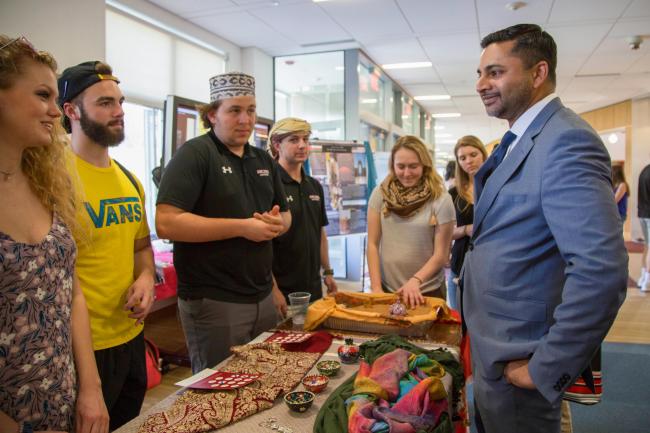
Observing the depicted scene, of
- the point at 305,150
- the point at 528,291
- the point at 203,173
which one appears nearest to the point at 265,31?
the point at 305,150

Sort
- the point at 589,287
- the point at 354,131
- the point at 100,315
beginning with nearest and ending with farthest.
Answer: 1. the point at 589,287
2. the point at 100,315
3. the point at 354,131

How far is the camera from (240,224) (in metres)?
1.74

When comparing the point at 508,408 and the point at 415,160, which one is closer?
the point at 508,408

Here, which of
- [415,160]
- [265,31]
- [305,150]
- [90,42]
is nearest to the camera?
[415,160]

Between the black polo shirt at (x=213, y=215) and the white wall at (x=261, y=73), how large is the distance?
410 cm

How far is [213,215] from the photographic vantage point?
184cm

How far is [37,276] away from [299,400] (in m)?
0.71

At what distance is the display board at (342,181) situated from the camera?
479 centimetres

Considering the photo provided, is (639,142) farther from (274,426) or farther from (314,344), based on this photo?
(274,426)

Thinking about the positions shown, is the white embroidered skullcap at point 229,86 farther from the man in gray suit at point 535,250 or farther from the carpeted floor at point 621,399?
the carpeted floor at point 621,399

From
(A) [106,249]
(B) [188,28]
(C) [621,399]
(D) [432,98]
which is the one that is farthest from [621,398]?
(D) [432,98]

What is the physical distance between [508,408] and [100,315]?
1.29m

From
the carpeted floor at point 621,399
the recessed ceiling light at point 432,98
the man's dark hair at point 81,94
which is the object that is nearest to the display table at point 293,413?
the man's dark hair at point 81,94

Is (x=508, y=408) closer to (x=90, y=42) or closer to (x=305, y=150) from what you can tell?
(x=305, y=150)
